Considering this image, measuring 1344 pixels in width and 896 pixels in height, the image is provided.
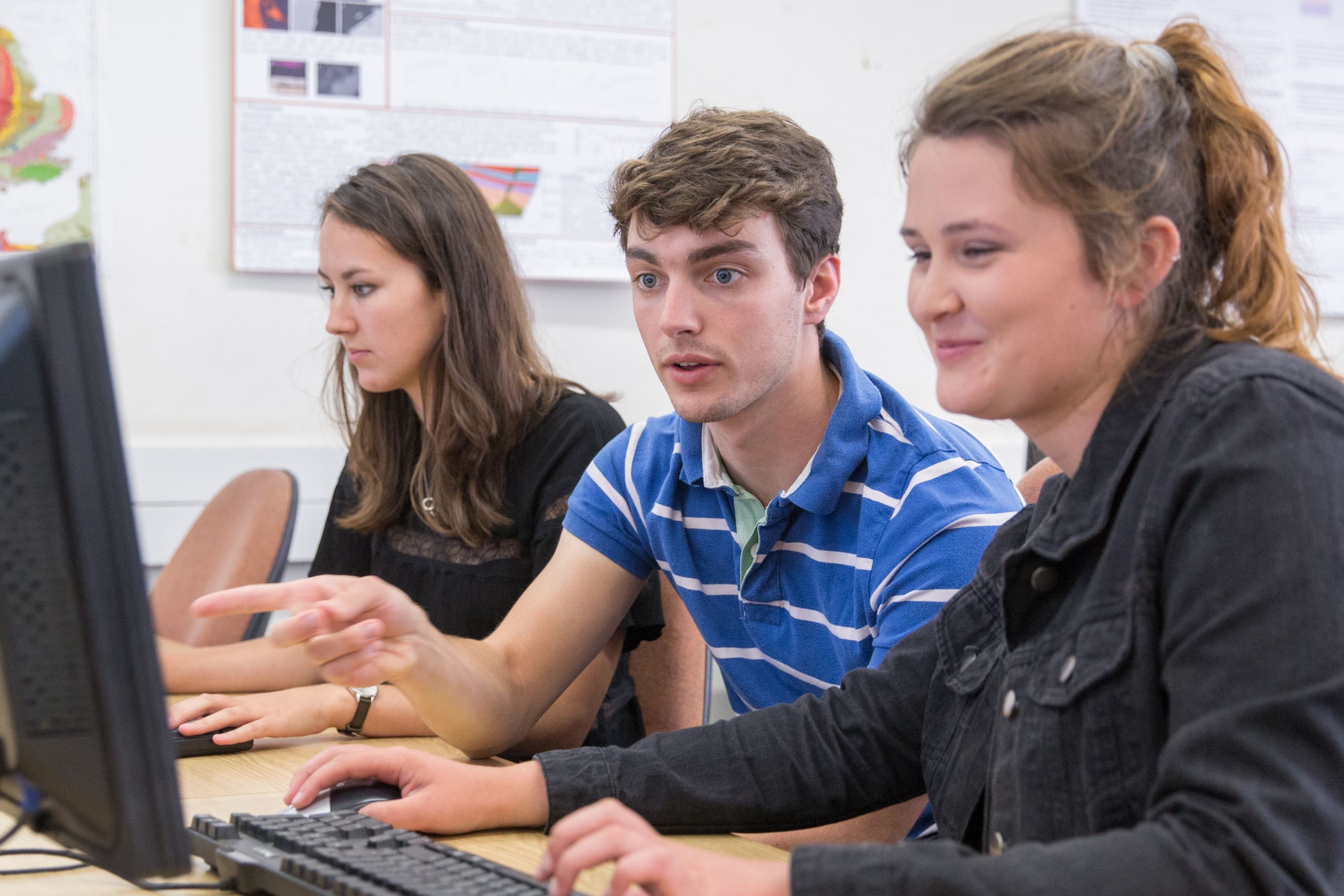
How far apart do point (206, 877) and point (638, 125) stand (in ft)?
6.26

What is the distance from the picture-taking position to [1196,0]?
279 cm

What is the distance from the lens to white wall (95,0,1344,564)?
223 centimetres

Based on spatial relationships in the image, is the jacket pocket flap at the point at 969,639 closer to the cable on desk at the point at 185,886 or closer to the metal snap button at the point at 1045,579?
the metal snap button at the point at 1045,579

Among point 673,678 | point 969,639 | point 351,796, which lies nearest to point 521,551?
point 673,678

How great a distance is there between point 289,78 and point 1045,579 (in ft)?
6.31

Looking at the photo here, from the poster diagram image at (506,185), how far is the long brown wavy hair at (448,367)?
1.57 ft

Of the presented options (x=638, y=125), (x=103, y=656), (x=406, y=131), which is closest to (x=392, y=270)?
(x=406, y=131)

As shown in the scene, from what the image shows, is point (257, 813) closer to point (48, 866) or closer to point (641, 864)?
point (48, 866)

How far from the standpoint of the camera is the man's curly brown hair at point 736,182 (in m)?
1.26

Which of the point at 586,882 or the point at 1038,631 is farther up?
the point at 1038,631

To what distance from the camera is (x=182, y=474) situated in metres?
2.25

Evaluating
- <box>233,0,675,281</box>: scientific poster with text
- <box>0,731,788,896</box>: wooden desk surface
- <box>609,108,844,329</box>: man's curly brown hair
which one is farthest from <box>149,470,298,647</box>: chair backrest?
<box>609,108,844,329</box>: man's curly brown hair

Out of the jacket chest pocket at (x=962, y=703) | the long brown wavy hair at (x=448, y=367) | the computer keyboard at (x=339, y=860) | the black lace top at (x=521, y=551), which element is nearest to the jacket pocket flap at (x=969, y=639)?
the jacket chest pocket at (x=962, y=703)

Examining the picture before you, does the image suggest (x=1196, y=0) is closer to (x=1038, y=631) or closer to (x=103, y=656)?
(x=1038, y=631)
